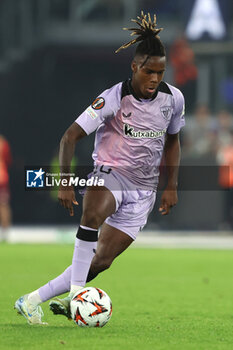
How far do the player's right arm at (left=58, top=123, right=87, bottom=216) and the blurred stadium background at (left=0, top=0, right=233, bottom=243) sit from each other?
598 inches

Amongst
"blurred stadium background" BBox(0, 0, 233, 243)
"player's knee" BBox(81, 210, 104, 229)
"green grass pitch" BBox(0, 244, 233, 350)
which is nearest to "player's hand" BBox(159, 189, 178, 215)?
"player's knee" BBox(81, 210, 104, 229)

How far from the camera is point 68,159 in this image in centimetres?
723

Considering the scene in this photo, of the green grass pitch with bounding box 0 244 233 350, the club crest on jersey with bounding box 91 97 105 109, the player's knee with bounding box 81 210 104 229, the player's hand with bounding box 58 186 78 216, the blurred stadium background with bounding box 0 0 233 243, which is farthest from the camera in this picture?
the blurred stadium background with bounding box 0 0 233 243

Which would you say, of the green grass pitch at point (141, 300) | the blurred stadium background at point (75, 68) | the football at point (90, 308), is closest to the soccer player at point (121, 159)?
the football at point (90, 308)

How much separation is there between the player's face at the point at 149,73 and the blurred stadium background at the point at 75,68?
1499 centimetres

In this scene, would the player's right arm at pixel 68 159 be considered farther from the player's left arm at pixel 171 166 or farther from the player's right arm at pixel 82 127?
the player's left arm at pixel 171 166

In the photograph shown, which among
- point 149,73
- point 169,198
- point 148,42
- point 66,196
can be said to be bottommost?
point 169,198

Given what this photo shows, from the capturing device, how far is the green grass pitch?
6785 millimetres

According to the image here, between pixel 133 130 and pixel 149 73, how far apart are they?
0.48 m

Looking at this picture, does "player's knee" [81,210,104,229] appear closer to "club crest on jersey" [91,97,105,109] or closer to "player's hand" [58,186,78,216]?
"player's hand" [58,186,78,216]

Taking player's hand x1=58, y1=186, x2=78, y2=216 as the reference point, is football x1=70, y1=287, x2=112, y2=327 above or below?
below

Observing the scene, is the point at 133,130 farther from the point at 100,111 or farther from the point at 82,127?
the point at 82,127

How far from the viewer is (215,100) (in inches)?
973

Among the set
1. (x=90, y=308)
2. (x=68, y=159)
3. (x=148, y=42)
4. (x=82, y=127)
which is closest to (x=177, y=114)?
(x=148, y=42)
